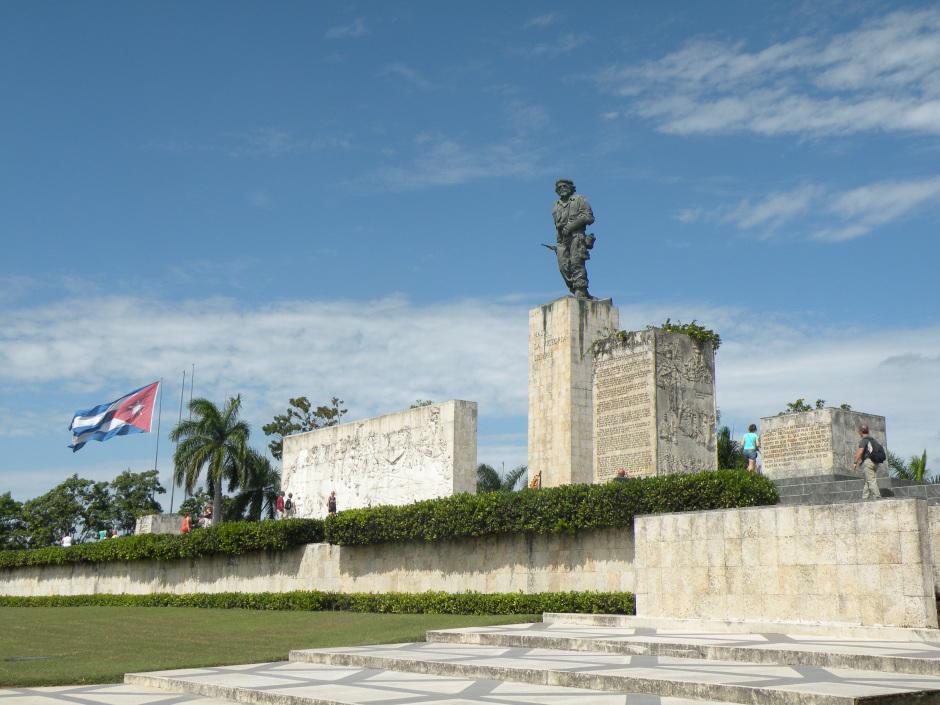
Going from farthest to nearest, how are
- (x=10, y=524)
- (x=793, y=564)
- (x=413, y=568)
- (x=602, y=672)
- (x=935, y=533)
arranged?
(x=10, y=524) < (x=413, y=568) < (x=935, y=533) < (x=793, y=564) < (x=602, y=672)

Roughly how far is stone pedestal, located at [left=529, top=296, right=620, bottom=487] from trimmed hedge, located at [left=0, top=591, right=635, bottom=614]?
341cm

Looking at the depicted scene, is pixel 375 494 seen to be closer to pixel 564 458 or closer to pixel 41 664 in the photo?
pixel 564 458

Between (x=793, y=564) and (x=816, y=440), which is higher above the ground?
(x=816, y=440)

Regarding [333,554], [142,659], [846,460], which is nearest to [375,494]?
[333,554]

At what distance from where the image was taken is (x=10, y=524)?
44750 mm

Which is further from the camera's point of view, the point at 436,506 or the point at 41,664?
the point at 436,506

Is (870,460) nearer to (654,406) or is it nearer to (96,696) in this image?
(654,406)

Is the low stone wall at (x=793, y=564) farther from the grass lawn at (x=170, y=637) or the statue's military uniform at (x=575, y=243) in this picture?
the statue's military uniform at (x=575, y=243)

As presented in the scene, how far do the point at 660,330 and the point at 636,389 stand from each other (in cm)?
109

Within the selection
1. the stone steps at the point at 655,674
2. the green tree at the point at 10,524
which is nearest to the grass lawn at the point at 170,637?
the stone steps at the point at 655,674

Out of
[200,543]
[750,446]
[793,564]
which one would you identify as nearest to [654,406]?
[750,446]

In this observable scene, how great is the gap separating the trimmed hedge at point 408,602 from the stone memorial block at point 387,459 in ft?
13.0

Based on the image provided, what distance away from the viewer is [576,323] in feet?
60.3

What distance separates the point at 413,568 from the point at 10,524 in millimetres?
34071
